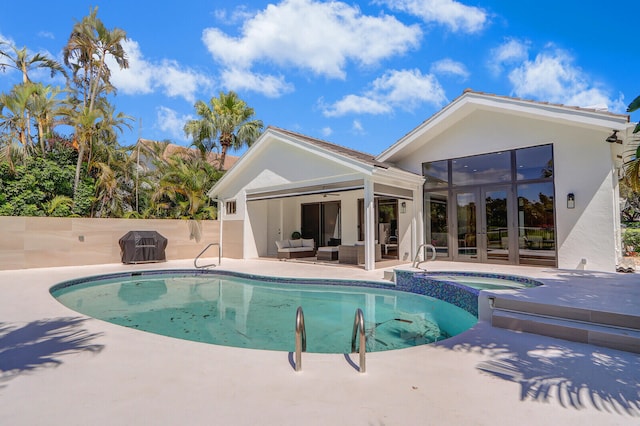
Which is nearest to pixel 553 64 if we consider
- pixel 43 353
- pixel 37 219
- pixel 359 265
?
pixel 359 265

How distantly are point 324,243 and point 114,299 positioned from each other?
1070 cm

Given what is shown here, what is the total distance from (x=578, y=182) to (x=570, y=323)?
22.7ft

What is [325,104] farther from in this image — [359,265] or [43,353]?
[43,353]

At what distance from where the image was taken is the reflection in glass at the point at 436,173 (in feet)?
42.5

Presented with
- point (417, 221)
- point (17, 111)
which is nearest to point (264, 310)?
point (417, 221)

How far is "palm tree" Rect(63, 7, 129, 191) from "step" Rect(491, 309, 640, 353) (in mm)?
17033

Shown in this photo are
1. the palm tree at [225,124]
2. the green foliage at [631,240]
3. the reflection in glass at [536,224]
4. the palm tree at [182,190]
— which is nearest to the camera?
the reflection in glass at [536,224]

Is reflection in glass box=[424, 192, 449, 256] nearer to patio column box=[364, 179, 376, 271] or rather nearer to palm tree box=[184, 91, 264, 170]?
patio column box=[364, 179, 376, 271]

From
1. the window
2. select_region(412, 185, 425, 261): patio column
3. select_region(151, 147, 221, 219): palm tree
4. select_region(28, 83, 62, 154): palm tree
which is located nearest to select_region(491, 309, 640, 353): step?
select_region(412, 185, 425, 261): patio column

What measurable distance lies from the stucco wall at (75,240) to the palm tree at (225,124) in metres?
6.45

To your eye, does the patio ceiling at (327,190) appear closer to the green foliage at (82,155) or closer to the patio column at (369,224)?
the patio column at (369,224)

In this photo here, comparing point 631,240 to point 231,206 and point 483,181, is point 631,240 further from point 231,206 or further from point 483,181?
point 231,206

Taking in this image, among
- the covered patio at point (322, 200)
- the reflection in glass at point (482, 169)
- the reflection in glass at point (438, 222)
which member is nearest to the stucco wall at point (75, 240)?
the covered patio at point (322, 200)

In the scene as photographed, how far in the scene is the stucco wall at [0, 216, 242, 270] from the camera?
1232 cm
